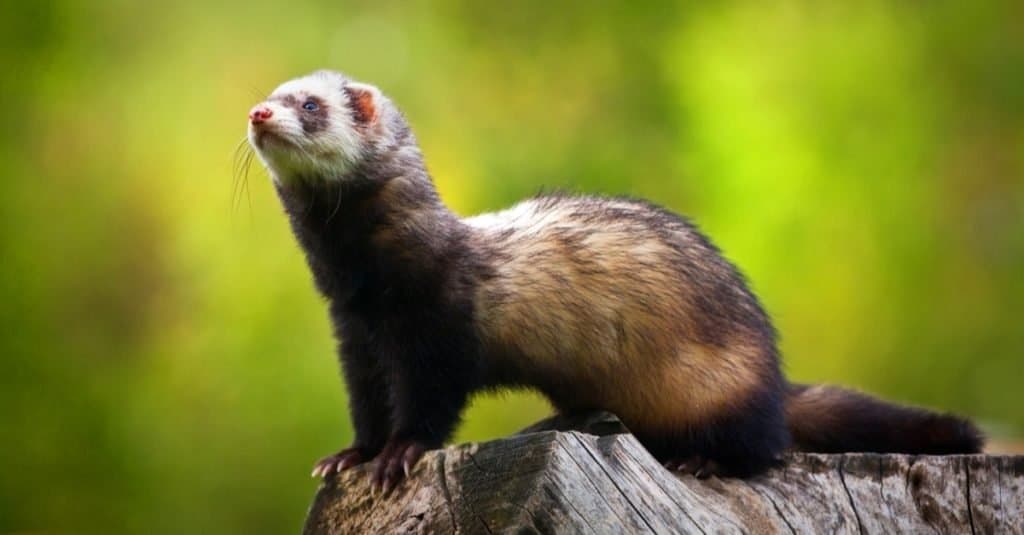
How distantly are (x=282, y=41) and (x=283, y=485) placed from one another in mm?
2279

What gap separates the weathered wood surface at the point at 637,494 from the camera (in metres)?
2.05

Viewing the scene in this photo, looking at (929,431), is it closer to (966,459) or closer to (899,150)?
(966,459)

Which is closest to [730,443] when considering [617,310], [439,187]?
[617,310]

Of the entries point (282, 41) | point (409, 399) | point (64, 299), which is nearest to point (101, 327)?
point (64, 299)

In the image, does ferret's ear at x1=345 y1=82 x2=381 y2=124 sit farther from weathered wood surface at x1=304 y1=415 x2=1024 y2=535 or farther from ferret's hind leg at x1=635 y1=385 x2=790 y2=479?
ferret's hind leg at x1=635 y1=385 x2=790 y2=479

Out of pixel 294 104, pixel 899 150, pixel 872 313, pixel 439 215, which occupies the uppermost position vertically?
pixel 294 104

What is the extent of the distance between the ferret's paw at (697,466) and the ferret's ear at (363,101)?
111cm

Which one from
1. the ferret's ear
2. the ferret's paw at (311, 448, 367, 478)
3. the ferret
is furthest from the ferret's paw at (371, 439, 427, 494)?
the ferret's ear

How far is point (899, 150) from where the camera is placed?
293 inches

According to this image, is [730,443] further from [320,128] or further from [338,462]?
[320,128]

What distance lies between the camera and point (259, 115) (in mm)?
2971

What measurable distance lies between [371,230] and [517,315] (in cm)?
40

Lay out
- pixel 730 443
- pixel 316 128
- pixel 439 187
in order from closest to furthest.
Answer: pixel 730 443, pixel 316 128, pixel 439 187

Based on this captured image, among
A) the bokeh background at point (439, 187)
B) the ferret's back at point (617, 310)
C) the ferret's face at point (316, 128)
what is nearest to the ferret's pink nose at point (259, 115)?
the ferret's face at point (316, 128)
